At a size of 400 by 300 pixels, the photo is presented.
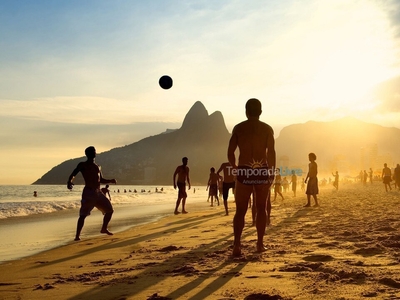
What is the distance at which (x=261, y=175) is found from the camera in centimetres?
538

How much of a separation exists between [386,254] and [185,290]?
8.97 feet

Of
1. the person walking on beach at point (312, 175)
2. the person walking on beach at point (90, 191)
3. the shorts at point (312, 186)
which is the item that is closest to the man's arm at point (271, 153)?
the person walking on beach at point (90, 191)

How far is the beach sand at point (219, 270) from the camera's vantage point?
3.39m

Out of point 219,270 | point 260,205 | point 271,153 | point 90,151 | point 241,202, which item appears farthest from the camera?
point 90,151

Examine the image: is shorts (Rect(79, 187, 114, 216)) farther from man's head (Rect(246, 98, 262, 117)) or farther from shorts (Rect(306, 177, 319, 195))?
shorts (Rect(306, 177, 319, 195))

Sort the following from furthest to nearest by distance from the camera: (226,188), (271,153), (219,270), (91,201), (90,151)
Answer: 1. (226,188)
2. (90,151)
3. (91,201)
4. (271,153)
5. (219,270)

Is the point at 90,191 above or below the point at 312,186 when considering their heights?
above

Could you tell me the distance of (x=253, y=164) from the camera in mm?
5375

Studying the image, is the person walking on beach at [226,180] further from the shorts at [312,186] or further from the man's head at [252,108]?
the man's head at [252,108]

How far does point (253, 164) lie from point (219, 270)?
64.8 inches

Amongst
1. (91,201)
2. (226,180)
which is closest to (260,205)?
(91,201)

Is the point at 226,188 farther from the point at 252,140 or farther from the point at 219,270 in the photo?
the point at 219,270

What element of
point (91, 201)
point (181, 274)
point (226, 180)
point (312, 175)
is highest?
point (312, 175)

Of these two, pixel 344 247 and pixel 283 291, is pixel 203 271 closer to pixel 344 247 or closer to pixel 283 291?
pixel 283 291
